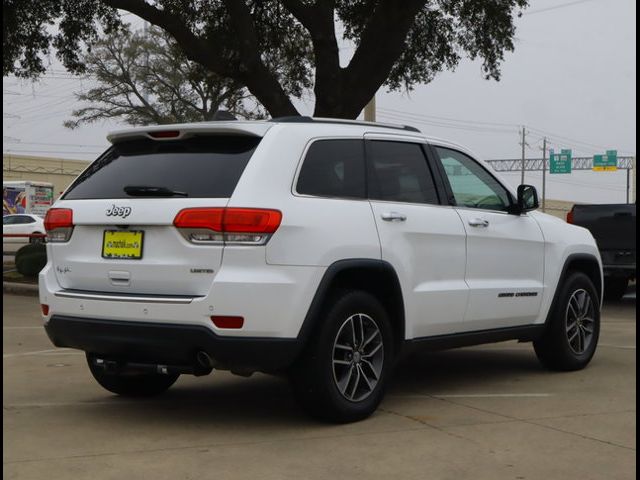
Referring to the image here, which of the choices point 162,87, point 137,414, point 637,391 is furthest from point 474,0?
point 162,87

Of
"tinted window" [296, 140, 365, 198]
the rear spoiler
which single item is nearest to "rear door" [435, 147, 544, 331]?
"tinted window" [296, 140, 365, 198]

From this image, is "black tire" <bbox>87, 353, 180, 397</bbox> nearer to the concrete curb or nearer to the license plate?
the license plate

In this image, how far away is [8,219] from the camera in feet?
140

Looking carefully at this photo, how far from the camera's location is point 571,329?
7.90m

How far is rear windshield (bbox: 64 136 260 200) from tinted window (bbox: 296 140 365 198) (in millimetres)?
370

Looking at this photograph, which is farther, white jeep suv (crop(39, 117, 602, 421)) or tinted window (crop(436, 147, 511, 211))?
tinted window (crop(436, 147, 511, 211))

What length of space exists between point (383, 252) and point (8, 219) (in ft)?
129

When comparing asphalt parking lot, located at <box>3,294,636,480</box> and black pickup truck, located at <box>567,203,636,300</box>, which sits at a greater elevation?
black pickup truck, located at <box>567,203,636,300</box>

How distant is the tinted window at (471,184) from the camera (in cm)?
697

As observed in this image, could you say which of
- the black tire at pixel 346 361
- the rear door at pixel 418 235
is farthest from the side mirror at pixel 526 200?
Answer: the black tire at pixel 346 361

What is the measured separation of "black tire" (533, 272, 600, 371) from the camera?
7684mm

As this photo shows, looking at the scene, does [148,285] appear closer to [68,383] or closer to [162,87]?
[68,383]

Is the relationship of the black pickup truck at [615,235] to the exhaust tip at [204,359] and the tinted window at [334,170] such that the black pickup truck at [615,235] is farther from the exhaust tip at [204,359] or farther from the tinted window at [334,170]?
the exhaust tip at [204,359]

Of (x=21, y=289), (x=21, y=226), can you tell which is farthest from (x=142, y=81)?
(x=21, y=289)
